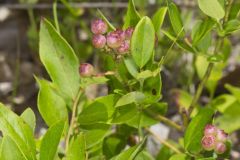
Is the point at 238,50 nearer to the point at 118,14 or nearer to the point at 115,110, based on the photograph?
the point at 118,14

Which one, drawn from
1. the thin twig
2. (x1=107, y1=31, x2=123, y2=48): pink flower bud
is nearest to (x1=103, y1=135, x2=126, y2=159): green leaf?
(x1=107, y1=31, x2=123, y2=48): pink flower bud

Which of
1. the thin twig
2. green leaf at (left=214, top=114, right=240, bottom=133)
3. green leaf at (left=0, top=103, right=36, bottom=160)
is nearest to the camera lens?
green leaf at (left=0, top=103, right=36, bottom=160)

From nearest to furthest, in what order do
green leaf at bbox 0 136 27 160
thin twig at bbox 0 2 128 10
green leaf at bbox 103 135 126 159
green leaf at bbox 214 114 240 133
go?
1. green leaf at bbox 0 136 27 160
2. green leaf at bbox 103 135 126 159
3. green leaf at bbox 214 114 240 133
4. thin twig at bbox 0 2 128 10

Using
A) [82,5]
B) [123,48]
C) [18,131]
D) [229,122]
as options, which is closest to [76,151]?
[18,131]

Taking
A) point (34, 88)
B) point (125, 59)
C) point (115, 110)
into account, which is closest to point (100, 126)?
point (115, 110)

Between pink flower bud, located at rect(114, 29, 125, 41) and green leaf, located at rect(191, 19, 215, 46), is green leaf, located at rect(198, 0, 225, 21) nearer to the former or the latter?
green leaf, located at rect(191, 19, 215, 46)

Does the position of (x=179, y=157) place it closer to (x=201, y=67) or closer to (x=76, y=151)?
(x=76, y=151)
